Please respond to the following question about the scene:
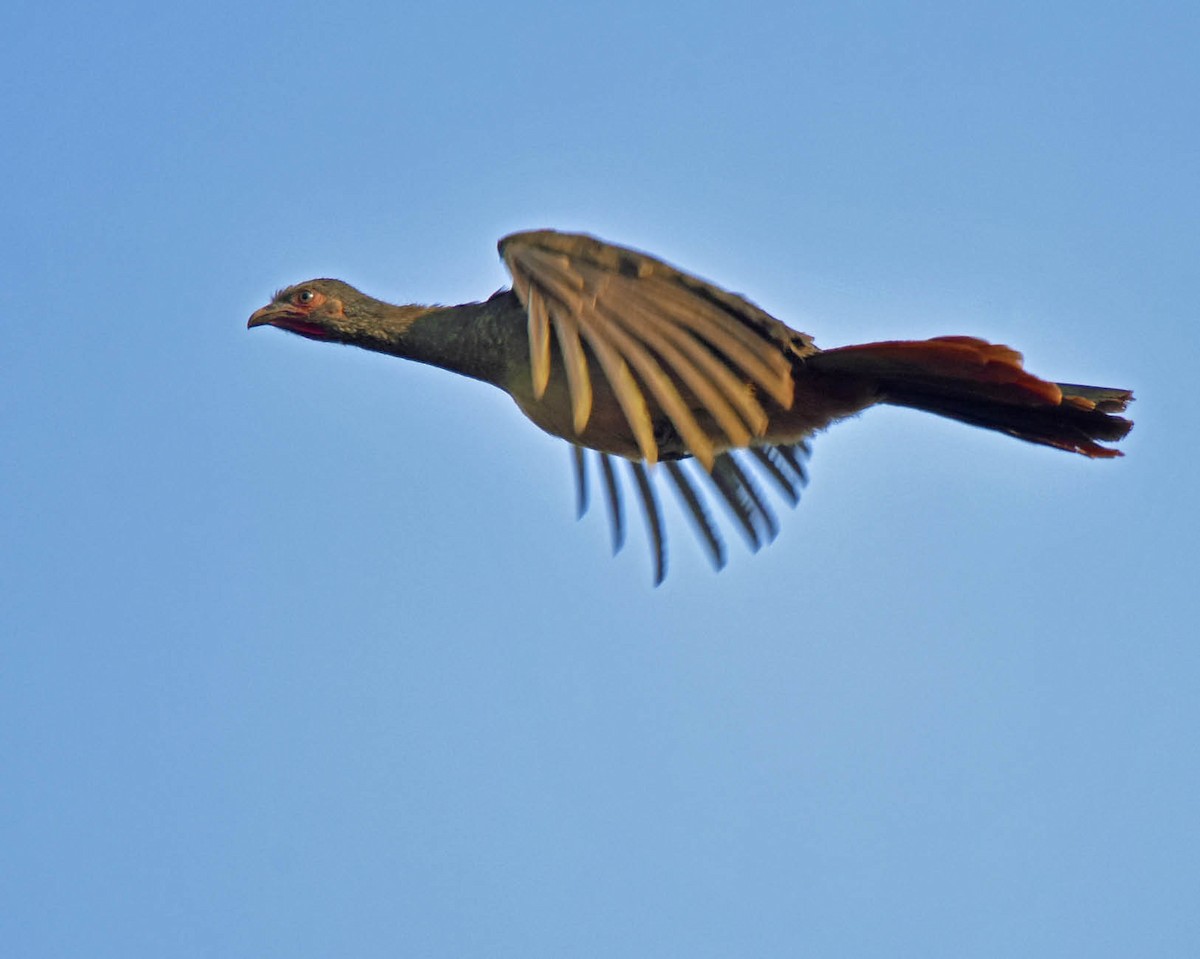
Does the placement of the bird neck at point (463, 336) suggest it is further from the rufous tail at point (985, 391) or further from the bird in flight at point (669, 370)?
the rufous tail at point (985, 391)

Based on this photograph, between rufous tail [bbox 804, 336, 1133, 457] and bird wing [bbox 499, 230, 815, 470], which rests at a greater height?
rufous tail [bbox 804, 336, 1133, 457]

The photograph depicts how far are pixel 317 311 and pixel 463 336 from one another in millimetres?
825

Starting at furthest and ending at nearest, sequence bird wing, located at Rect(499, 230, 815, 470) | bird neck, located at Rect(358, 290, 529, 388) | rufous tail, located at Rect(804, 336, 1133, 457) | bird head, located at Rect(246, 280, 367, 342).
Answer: bird head, located at Rect(246, 280, 367, 342)
bird neck, located at Rect(358, 290, 529, 388)
rufous tail, located at Rect(804, 336, 1133, 457)
bird wing, located at Rect(499, 230, 815, 470)

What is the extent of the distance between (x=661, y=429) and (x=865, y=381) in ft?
2.48

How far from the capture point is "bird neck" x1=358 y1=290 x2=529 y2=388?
5.80m

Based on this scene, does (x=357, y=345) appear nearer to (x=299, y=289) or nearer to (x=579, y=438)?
(x=299, y=289)

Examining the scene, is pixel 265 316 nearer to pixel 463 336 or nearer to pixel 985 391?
pixel 463 336

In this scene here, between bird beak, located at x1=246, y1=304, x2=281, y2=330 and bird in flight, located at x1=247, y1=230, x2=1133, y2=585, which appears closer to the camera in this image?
bird in flight, located at x1=247, y1=230, x2=1133, y2=585

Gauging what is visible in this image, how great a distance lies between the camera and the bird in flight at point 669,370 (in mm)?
4941

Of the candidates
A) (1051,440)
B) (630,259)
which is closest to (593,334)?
(630,259)

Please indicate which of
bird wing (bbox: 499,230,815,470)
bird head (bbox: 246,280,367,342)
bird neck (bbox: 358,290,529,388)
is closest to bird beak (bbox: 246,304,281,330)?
bird head (bbox: 246,280,367,342)

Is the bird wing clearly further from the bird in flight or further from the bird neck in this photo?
the bird neck

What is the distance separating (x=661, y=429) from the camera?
18.6 feet

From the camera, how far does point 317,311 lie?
21.1 ft
